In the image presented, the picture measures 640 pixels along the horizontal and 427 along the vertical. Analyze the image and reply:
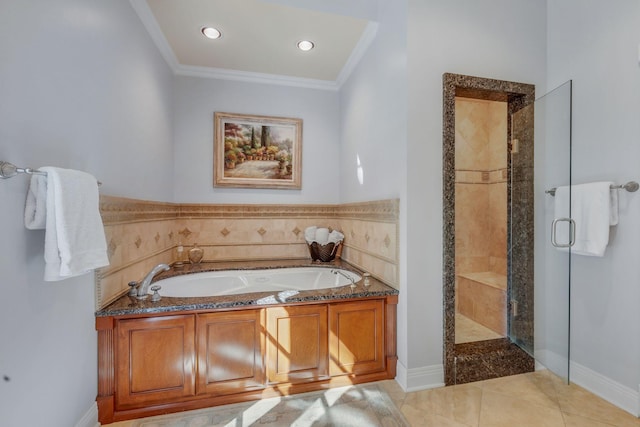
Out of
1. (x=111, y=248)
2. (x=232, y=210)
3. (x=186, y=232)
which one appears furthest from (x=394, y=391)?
(x=186, y=232)

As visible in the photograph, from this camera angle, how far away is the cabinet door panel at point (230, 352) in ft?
6.02

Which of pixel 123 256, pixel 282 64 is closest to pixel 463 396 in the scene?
pixel 123 256

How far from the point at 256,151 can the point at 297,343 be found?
2.22 meters

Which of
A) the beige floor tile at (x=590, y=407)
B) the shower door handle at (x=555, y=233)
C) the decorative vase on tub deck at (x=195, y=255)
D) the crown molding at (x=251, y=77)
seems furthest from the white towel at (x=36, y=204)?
the beige floor tile at (x=590, y=407)

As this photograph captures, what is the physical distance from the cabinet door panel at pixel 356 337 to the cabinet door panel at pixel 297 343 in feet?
0.24

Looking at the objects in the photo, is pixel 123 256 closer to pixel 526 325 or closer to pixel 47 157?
pixel 47 157

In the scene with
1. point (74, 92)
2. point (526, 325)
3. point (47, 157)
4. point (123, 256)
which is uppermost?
point (74, 92)

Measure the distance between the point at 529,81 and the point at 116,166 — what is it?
3.12 m

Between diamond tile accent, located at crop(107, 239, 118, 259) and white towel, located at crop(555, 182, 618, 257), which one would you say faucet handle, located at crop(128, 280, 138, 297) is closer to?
diamond tile accent, located at crop(107, 239, 118, 259)

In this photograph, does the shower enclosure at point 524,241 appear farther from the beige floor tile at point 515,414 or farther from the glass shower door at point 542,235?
the beige floor tile at point 515,414

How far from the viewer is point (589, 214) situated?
5.99 ft

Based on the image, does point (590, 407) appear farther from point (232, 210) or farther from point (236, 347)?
point (232, 210)

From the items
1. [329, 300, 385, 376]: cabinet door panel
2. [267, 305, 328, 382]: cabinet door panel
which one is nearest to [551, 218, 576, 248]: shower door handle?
[329, 300, 385, 376]: cabinet door panel

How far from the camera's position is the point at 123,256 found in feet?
6.58
